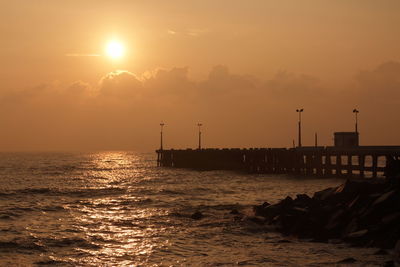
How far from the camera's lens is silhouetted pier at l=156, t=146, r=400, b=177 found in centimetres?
4566

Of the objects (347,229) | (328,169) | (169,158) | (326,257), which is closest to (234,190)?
(328,169)

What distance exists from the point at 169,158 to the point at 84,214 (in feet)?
207

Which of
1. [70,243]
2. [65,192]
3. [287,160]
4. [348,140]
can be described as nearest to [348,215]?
[70,243]

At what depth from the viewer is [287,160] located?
6006 cm

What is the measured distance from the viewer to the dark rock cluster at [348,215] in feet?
60.4

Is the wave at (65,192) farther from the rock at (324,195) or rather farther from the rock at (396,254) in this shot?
the rock at (396,254)

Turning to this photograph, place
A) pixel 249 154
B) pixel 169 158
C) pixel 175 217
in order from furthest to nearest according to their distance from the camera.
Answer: pixel 169 158, pixel 249 154, pixel 175 217

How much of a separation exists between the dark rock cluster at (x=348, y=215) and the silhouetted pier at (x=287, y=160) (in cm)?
1407

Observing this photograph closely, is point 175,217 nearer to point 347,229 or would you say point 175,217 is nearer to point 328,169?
point 347,229

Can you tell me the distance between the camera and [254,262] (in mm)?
16844

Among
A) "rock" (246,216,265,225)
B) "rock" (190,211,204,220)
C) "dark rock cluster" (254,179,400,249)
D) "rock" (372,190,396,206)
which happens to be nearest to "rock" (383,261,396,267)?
"dark rock cluster" (254,179,400,249)

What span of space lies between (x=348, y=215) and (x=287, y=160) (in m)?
39.4

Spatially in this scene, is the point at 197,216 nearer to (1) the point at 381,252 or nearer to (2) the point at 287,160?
(1) the point at 381,252

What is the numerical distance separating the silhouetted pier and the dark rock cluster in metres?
14.1
